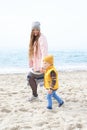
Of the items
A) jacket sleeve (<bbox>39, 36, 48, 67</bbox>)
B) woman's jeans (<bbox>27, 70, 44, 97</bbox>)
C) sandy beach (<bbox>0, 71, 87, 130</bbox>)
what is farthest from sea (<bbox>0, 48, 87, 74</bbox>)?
jacket sleeve (<bbox>39, 36, 48, 67</bbox>)

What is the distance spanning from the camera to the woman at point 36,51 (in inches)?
264

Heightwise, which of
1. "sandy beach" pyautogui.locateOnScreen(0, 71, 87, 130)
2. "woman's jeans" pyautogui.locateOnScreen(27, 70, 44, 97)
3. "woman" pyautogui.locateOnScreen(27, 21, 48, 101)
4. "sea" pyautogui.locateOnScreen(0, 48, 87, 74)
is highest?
"woman" pyautogui.locateOnScreen(27, 21, 48, 101)

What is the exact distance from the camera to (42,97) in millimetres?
8078

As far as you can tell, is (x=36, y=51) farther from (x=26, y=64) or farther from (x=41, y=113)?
(x=26, y=64)

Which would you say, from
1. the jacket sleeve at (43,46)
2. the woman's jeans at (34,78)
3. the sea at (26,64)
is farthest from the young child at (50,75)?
the sea at (26,64)

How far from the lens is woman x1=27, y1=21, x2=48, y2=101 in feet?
22.0

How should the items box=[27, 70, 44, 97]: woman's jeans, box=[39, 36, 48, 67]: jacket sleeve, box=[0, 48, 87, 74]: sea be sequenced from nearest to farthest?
box=[39, 36, 48, 67]: jacket sleeve < box=[27, 70, 44, 97]: woman's jeans < box=[0, 48, 87, 74]: sea

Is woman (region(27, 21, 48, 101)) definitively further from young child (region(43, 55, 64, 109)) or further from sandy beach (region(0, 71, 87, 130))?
sandy beach (region(0, 71, 87, 130))

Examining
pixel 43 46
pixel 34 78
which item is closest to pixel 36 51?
pixel 43 46

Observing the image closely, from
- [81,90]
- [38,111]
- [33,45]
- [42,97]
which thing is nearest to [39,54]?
[33,45]

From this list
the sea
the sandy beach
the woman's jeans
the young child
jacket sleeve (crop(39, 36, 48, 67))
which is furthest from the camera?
the sea

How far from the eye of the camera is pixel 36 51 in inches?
270

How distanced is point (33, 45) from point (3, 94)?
1.89 m

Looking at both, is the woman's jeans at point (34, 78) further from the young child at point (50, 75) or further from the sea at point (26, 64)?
the sea at point (26, 64)
